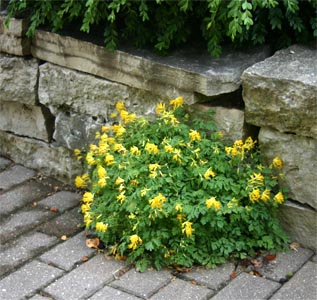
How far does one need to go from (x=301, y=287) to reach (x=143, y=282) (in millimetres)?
695

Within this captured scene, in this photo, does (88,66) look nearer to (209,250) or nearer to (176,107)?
(176,107)

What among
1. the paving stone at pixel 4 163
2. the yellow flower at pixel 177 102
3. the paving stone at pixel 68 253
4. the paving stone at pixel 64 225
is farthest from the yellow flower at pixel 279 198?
the paving stone at pixel 4 163

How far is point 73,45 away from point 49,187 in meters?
0.85

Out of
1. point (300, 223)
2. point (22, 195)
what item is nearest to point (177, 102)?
point (300, 223)

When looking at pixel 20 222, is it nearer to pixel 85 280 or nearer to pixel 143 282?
pixel 85 280

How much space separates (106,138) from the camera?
149 inches

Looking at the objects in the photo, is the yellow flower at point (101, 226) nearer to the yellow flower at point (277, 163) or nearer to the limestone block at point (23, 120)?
the yellow flower at point (277, 163)

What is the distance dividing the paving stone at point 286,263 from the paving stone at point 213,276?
169 millimetres

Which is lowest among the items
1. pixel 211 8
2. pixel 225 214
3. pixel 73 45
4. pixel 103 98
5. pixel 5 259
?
pixel 5 259

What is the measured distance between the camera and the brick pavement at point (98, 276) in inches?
128

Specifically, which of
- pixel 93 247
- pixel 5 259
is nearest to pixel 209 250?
pixel 93 247

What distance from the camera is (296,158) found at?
350 centimetres

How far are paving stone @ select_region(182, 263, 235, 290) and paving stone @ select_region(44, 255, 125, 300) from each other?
0.34 m

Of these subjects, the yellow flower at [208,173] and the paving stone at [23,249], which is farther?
the paving stone at [23,249]
